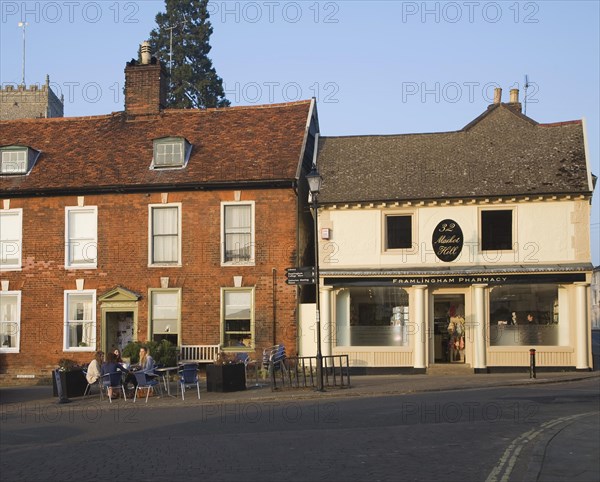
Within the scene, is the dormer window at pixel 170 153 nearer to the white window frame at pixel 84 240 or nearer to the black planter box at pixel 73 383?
the white window frame at pixel 84 240

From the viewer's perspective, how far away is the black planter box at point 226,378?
72.8 ft

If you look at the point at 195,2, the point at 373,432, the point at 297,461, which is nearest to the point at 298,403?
the point at 373,432

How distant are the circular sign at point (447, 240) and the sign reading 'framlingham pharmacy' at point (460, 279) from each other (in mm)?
744

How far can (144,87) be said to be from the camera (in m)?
31.6

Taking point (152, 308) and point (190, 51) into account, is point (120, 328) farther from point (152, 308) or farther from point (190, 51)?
point (190, 51)

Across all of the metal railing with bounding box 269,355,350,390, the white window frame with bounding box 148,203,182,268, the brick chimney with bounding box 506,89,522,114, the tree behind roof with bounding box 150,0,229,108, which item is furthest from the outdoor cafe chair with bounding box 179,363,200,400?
the tree behind roof with bounding box 150,0,229,108

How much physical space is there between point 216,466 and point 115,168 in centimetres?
1982

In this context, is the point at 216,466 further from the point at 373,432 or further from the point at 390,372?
the point at 390,372

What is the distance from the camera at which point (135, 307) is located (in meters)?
28.1

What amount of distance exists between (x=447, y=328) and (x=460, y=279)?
1.88 m

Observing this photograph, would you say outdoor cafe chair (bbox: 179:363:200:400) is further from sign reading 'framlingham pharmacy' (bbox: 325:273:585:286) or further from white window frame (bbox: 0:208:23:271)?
white window frame (bbox: 0:208:23:271)

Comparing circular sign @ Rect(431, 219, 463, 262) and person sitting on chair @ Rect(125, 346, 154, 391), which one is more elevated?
circular sign @ Rect(431, 219, 463, 262)

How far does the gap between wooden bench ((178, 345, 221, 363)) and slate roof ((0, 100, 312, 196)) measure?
5430 mm

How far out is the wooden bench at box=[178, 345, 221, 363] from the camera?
2741 cm
